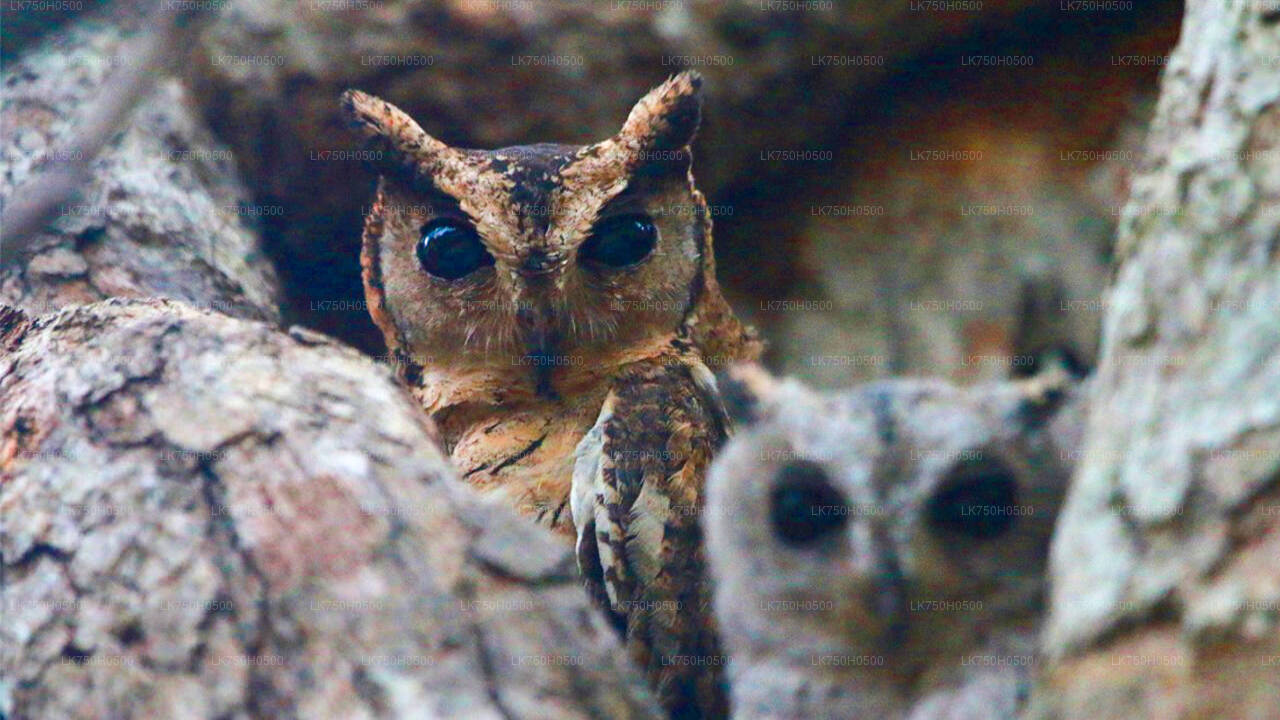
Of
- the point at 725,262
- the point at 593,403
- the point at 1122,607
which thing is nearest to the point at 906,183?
the point at 725,262

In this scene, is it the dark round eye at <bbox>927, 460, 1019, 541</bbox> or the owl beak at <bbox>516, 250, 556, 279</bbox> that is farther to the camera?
the owl beak at <bbox>516, 250, 556, 279</bbox>

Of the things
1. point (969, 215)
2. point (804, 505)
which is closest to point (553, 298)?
point (804, 505)

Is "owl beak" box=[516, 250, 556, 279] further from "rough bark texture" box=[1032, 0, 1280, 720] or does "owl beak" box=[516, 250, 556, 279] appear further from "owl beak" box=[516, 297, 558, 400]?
"rough bark texture" box=[1032, 0, 1280, 720]

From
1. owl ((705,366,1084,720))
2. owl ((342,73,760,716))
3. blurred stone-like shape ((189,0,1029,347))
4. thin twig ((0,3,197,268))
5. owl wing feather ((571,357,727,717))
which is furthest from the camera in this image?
blurred stone-like shape ((189,0,1029,347))

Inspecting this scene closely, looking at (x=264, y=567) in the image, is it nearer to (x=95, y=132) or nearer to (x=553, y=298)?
(x=95, y=132)

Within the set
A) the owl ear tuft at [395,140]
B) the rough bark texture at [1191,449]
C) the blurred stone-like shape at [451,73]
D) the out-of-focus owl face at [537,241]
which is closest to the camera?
the rough bark texture at [1191,449]

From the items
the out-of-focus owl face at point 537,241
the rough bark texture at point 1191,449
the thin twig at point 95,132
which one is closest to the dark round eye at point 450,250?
the out-of-focus owl face at point 537,241

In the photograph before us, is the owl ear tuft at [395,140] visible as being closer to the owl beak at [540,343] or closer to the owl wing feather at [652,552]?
the owl beak at [540,343]

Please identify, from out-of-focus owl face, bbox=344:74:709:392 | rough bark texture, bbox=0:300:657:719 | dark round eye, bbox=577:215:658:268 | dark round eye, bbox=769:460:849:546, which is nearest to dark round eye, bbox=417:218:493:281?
out-of-focus owl face, bbox=344:74:709:392
